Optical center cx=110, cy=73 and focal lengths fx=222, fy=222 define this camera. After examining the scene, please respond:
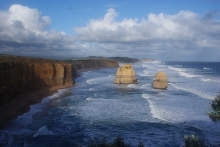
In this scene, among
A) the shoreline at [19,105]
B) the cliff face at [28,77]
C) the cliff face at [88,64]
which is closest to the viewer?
the shoreline at [19,105]

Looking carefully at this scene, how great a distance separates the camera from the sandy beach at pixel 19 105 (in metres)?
19.4

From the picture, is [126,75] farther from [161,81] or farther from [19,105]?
[19,105]

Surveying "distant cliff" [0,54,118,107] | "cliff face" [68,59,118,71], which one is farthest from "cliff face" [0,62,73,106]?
"cliff face" [68,59,118,71]

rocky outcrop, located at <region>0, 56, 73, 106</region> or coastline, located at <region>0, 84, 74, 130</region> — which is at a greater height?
rocky outcrop, located at <region>0, 56, 73, 106</region>

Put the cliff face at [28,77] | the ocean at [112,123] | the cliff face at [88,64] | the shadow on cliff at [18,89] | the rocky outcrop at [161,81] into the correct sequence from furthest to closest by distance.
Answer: the cliff face at [88,64] → the rocky outcrop at [161,81] → the cliff face at [28,77] → the shadow on cliff at [18,89] → the ocean at [112,123]

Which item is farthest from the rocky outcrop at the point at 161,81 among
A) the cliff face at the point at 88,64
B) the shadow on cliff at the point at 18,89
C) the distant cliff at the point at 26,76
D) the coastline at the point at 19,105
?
the cliff face at the point at 88,64

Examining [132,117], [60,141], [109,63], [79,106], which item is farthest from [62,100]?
[109,63]

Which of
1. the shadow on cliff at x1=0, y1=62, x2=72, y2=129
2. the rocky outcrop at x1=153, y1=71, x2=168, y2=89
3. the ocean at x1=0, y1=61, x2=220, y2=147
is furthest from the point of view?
the rocky outcrop at x1=153, y1=71, x2=168, y2=89

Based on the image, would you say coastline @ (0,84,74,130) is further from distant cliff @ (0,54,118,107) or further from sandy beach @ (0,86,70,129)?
distant cliff @ (0,54,118,107)

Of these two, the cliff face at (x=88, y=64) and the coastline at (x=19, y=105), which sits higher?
the cliff face at (x=88, y=64)

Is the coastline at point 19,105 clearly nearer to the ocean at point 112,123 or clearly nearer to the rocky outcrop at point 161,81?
the ocean at point 112,123

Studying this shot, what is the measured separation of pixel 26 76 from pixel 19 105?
790 cm

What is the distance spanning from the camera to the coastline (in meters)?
19.4

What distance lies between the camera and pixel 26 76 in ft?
101
